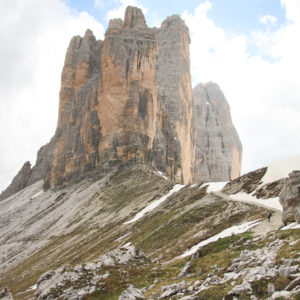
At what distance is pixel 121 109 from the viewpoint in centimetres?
10756

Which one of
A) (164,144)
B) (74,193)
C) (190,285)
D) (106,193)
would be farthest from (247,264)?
(164,144)

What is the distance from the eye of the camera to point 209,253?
23.7 metres

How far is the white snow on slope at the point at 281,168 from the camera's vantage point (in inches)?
1839

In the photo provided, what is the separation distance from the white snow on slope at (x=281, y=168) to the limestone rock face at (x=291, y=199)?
18236 millimetres

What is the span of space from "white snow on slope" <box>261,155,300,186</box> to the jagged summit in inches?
2034

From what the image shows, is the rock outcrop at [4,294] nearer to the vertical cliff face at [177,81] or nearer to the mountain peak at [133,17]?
the vertical cliff face at [177,81]

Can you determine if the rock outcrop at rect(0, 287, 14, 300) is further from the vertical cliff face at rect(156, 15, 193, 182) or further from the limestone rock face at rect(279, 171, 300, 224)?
the vertical cliff face at rect(156, 15, 193, 182)

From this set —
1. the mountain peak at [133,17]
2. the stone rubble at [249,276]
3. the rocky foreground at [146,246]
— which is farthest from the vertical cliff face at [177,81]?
the stone rubble at [249,276]

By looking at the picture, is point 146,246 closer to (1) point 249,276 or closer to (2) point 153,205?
(2) point 153,205

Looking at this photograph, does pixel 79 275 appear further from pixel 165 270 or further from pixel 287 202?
pixel 287 202

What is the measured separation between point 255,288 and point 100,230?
52598mm

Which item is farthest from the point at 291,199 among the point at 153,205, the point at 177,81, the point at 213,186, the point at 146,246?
the point at 177,81

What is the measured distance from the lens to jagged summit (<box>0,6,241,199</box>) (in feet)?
348

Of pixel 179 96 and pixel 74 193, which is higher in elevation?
pixel 179 96
